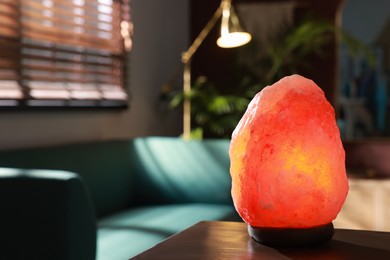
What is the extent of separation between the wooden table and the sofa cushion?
0.92 meters

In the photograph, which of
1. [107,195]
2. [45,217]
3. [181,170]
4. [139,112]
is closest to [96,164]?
[107,195]

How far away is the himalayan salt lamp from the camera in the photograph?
1.07m

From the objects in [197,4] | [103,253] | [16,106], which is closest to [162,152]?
[16,106]

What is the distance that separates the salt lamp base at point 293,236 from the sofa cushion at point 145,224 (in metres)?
1.02

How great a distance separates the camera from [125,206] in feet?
10.6

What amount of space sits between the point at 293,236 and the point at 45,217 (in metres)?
0.86

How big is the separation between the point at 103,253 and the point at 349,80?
119 inches

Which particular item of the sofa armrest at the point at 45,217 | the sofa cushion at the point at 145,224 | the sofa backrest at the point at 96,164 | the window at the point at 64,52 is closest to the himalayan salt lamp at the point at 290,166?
the sofa armrest at the point at 45,217

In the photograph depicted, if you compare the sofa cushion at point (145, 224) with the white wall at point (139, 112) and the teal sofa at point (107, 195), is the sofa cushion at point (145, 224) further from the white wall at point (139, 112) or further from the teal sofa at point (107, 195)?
the white wall at point (139, 112)

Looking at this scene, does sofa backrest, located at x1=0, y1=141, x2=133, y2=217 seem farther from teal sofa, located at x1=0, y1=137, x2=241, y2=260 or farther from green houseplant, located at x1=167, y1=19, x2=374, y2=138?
green houseplant, located at x1=167, y1=19, x2=374, y2=138

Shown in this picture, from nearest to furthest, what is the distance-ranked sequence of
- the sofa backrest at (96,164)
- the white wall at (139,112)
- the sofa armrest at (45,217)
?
the sofa armrest at (45,217)
the sofa backrest at (96,164)
the white wall at (139,112)

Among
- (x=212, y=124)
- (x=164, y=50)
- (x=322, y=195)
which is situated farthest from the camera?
(x=164, y=50)

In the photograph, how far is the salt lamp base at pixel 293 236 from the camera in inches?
42.9

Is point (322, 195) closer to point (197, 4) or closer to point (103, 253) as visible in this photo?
point (103, 253)
